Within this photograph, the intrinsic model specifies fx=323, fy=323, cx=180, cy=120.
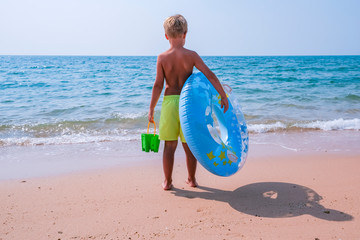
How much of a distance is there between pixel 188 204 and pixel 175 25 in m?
1.67

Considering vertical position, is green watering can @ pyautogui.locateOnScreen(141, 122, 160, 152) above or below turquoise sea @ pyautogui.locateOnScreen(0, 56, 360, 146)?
above

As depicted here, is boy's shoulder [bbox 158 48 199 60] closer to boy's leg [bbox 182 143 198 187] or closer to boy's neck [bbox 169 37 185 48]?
boy's neck [bbox 169 37 185 48]

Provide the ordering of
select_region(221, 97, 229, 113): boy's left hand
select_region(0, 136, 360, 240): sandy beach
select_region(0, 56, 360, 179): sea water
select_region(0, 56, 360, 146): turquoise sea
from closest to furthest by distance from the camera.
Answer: select_region(0, 136, 360, 240): sandy beach < select_region(221, 97, 229, 113): boy's left hand < select_region(0, 56, 360, 179): sea water < select_region(0, 56, 360, 146): turquoise sea

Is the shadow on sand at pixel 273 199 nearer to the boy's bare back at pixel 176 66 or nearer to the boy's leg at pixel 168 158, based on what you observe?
the boy's leg at pixel 168 158

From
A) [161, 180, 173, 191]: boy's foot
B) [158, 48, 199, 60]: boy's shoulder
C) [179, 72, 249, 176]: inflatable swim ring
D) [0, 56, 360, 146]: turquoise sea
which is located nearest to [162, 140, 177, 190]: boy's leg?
[161, 180, 173, 191]: boy's foot

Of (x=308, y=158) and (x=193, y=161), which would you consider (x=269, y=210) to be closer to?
(x=193, y=161)

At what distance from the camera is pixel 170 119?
10.4 ft

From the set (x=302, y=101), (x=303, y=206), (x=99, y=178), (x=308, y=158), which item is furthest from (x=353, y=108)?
(x=99, y=178)

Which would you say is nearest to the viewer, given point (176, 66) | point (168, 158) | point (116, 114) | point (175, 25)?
point (175, 25)

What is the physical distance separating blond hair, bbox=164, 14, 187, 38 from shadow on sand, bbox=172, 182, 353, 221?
62.1 inches

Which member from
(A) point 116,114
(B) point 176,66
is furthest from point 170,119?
(A) point 116,114

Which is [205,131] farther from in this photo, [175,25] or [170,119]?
[175,25]

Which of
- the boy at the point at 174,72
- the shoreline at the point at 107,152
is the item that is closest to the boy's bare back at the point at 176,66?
the boy at the point at 174,72

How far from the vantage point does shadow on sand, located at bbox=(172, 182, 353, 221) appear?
2.70 meters
